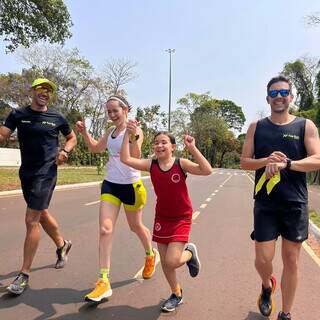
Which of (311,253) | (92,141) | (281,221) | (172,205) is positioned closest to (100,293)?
(172,205)

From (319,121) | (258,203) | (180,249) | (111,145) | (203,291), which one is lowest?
(203,291)

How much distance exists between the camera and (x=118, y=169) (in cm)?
510

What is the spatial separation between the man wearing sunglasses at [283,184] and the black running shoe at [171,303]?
0.88 metres

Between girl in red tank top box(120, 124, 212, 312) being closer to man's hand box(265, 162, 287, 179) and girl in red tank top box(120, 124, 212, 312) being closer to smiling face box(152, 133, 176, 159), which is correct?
smiling face box(152, 133, 176, 159)

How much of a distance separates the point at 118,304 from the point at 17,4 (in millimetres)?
16156

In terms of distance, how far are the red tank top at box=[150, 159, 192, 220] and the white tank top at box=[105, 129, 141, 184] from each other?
640 mm

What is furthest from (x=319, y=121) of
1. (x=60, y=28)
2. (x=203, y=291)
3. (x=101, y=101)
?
(x=203, y=291)

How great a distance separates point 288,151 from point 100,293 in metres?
2.15

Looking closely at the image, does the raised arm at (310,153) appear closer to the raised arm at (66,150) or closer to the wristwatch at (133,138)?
the wristwatch at (133,138)

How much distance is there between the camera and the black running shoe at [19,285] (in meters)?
4.68

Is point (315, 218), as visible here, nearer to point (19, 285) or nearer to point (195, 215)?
point (195, 215)

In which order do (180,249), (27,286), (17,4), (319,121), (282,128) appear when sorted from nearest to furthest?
(282,128) < (180,249) < (27,286) < (17,4) < (319,121)

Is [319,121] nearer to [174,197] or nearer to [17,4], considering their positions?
[17,4]

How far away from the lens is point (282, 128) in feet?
13.2
